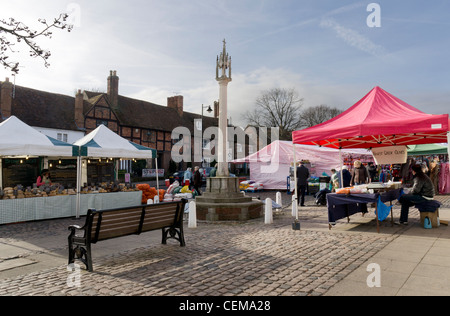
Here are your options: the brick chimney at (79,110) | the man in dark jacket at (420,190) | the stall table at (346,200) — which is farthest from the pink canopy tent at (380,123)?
the brick chimney at (79,110)

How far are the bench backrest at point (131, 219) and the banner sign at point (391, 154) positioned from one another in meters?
7.51

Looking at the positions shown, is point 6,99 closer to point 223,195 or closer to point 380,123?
point 223,195

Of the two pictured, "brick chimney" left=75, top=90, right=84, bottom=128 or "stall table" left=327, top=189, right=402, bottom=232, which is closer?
"stall table" left=327, top=189, right=402, bottom=232

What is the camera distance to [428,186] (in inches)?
315

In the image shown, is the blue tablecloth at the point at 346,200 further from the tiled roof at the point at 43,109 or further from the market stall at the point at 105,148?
the tiled roof at the point at 43,109

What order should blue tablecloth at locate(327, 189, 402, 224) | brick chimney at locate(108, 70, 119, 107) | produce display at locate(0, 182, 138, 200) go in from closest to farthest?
1. blue tablecloth at locate(327, 189, 402, 224)
2. produce display at locate(0, 182, 138, 200)
3. brick chimney at locate(108, 70, 119, 107)

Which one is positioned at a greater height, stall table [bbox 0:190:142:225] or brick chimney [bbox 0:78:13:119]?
brick chimney [bbox 0:78:13:119]

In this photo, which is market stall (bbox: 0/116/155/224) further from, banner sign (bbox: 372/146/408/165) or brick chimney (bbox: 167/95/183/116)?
Result: brick chimney (bbox: 167/95/183/116)

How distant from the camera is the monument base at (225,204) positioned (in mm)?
9930

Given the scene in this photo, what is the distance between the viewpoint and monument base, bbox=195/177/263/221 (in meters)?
9.93

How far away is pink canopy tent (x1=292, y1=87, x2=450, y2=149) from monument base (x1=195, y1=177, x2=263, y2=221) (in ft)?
9.39

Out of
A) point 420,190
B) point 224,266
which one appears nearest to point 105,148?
point 224,266

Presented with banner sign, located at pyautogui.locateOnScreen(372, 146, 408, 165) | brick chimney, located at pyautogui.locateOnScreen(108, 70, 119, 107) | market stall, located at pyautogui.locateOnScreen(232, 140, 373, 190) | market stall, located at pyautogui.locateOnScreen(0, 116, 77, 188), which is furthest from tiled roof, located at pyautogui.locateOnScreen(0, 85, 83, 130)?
banner sign, located at pyautogui.locateOnScreen(372, 146, 408, 165)

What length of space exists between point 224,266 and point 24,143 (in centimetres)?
823
